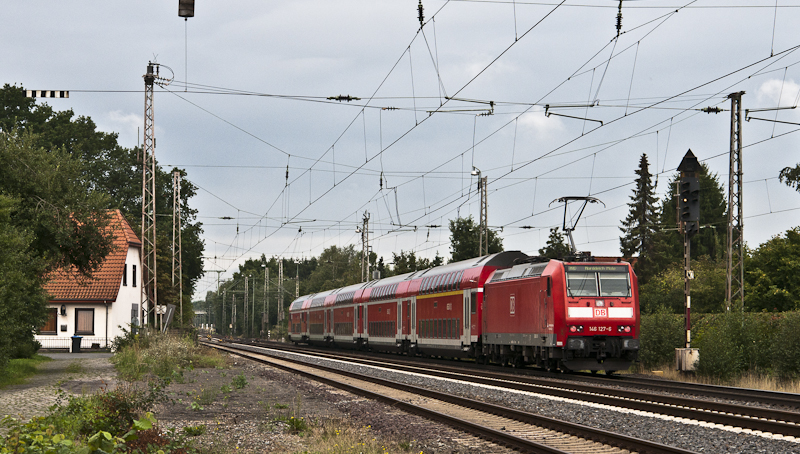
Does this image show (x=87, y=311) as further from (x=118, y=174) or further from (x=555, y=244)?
(x=555, y=244)

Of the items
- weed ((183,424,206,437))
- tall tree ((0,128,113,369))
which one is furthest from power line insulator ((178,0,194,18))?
tall tree ((0,128,113,369))

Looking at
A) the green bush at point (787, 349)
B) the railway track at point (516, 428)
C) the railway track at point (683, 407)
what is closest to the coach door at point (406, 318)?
the railway track at point (683, 407)

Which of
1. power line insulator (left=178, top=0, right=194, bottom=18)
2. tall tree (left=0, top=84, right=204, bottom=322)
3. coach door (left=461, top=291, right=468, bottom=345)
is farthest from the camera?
tall tree (left=0, top=84, right=204, bottom=322)

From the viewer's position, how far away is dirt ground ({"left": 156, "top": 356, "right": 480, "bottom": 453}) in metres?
11.1

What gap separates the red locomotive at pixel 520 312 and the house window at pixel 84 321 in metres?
18.4

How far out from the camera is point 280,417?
531 inches

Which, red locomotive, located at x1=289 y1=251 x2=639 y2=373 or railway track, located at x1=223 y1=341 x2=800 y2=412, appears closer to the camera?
railway track, located at x1=223 y1=341 x2=800 y2=412

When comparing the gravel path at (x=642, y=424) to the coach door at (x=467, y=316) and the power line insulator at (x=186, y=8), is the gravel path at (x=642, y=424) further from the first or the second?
the coach door at (x=467, y=316)

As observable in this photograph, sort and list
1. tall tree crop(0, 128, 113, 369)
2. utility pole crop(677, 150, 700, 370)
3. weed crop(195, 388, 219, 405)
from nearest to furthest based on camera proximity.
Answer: weed crop(195, 388, 219, 405) → utility pole crop(677, 150, 700, 370) → tall tree crop(0, 128, 113, 369)

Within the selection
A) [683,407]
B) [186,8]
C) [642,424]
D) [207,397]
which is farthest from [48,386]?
[683,407]

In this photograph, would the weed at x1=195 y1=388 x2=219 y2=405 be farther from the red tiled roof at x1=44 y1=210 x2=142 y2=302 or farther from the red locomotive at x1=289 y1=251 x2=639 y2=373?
the red tiled roof at x1=44 y1=210 x2=142 y2=302

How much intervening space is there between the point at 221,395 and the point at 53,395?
3490mm

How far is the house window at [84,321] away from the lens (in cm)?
4834

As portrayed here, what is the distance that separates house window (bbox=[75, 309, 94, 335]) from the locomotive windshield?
34382 millimetres
